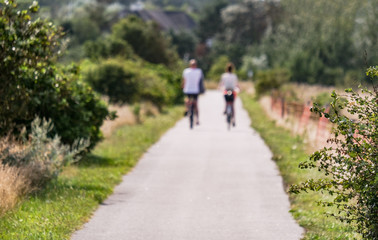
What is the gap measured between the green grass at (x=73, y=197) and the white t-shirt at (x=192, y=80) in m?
4.30

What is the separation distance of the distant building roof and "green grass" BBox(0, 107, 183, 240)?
108m

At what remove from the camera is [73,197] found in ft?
33.7

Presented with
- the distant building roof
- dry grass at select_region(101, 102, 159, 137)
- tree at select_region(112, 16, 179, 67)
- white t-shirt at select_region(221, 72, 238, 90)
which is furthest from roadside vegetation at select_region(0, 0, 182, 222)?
the distant building roof

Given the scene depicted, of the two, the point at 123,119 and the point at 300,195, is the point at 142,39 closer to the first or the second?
the point at 123,119

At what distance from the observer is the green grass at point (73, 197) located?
828cm

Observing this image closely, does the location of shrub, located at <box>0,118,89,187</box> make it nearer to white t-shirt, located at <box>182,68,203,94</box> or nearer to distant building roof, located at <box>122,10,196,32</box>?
white t-shirt, located at <box>182,68,203,94</box>

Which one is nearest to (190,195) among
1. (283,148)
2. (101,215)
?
(101,215)

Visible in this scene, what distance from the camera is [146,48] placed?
53.7 m

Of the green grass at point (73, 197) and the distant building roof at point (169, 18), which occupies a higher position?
the distant building roof at point (169, 18)

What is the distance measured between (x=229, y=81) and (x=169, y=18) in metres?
116

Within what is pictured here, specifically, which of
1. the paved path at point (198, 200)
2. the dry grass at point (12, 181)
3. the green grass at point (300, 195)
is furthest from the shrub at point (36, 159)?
the green grass at point (300, 195)

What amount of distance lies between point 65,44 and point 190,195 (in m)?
3.56

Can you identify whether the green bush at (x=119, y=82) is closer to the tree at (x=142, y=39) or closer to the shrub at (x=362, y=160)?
the shrub at (x=362, y=160)

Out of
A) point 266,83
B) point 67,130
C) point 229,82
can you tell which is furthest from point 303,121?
point 266,83
